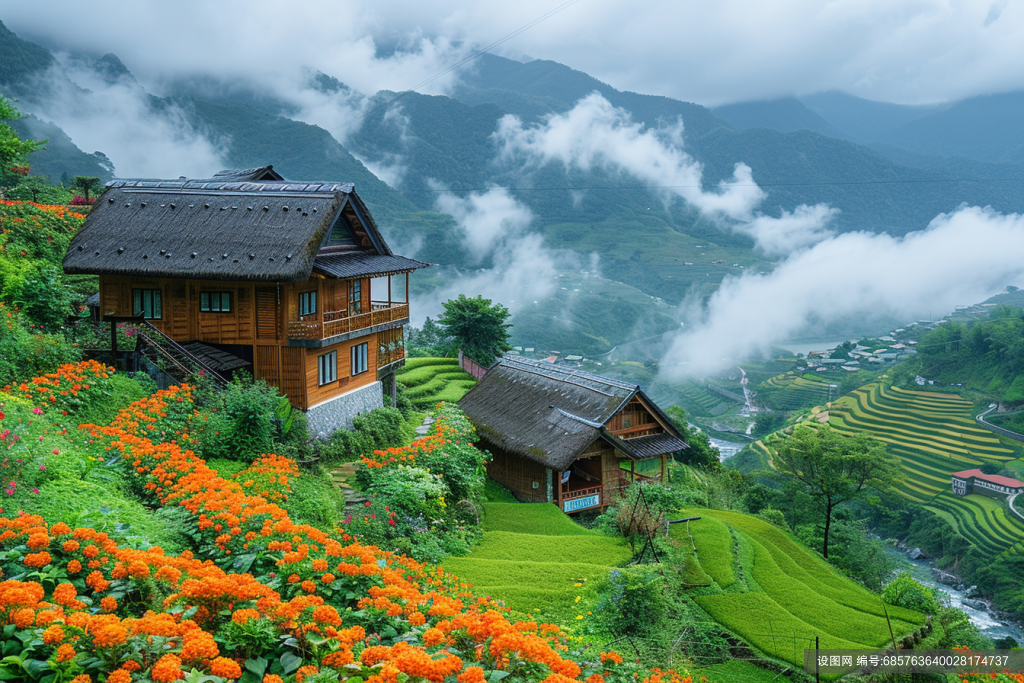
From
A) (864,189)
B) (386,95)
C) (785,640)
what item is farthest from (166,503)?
(864,189)

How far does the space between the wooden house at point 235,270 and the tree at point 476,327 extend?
18020 mm

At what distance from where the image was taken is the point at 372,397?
21.6m

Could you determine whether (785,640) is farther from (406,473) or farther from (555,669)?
(555,669)

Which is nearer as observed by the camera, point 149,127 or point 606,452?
point 606,452

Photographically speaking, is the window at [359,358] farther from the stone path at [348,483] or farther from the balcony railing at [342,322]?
the stone path at [348,483]

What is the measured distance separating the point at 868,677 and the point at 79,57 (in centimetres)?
11026

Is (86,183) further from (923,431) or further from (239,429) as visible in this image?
(923,431)

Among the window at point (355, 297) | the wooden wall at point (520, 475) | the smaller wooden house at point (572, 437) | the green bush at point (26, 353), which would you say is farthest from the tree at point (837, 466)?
the green bush at point (26, 353)

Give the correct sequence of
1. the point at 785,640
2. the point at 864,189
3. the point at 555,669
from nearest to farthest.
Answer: the point at 555,669, the point at 785,640, the point at 864,189

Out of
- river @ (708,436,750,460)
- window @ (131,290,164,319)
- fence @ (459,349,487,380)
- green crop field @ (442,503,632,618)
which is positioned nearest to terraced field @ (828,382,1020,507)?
river @ (708,436,750,460)

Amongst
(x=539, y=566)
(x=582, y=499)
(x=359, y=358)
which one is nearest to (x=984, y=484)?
(x=582, y=499)

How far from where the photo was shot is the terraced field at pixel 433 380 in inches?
1163

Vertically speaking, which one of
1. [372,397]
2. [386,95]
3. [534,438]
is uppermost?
[386,95]

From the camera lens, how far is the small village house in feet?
173
